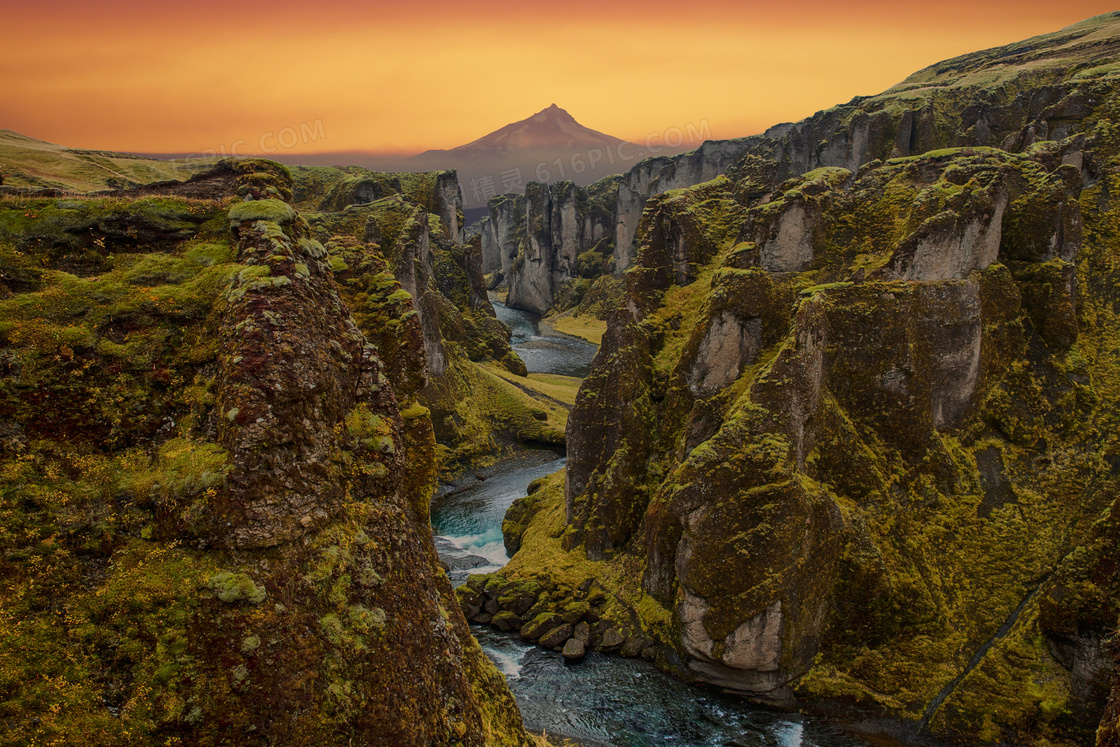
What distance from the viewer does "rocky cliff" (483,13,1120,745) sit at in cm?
2845

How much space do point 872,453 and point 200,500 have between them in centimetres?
3103

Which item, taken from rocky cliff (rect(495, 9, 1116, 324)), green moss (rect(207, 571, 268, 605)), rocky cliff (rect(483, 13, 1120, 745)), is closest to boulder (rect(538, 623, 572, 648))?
rocky cliff (rect(483, 13, 1120, 745))

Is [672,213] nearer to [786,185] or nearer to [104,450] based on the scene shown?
[786,185]

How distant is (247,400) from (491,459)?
56399mm

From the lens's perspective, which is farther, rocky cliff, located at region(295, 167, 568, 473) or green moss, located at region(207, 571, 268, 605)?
rocky cliff, located at region(295, 167, 568, 473)

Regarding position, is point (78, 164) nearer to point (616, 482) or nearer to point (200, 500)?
point (616, 482)

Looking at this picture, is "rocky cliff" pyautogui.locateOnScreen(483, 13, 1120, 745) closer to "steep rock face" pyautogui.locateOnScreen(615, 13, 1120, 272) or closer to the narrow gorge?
the narrow gorge

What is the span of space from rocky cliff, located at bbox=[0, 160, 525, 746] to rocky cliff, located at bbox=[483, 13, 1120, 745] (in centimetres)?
1759

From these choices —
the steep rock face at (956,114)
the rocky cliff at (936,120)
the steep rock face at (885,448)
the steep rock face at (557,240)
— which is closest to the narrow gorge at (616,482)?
the steep rock face at (885,448)

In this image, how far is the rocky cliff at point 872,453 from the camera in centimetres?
2845

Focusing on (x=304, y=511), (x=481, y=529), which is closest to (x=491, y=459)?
(x=481, y=529)

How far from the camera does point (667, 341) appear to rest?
40.7 m

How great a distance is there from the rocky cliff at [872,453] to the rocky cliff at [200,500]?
17.6 meters

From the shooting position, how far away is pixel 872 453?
32.8m
